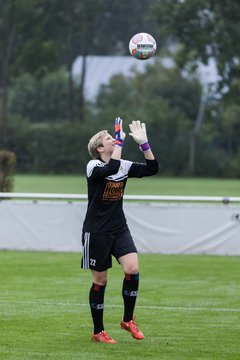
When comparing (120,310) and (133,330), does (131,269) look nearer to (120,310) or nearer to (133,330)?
(133,330)

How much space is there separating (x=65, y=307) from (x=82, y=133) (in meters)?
47.8

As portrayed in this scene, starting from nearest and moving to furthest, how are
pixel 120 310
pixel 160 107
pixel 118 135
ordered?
pixel 118 135 < pixel 120 310 < pixel 160 107

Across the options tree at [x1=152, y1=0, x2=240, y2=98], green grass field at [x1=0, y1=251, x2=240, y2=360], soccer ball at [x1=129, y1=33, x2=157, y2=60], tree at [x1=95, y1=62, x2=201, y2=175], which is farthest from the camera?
tree at [x1=95, y1=62, x2=201, y2=175]

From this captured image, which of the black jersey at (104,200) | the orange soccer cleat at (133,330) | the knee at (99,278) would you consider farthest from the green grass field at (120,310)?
the black jersey at (104,200)

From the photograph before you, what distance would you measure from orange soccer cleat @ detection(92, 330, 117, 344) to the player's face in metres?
1.70

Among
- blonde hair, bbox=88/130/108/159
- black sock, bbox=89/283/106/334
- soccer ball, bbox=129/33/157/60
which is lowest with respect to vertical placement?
black sock, bbox=89/283/106/334

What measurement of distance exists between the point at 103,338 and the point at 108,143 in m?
1.81

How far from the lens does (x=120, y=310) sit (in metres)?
11.0

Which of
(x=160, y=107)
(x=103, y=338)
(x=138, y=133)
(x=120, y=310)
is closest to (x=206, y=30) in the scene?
(x=160, y=107)

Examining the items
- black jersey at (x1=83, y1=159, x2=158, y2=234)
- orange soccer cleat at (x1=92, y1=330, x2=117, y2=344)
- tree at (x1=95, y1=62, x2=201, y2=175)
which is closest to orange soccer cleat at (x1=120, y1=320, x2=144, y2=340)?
orange soccer cleat at (x1=92, y1=330, x2=117, y2=344)

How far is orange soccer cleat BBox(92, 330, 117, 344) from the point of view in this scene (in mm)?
8969

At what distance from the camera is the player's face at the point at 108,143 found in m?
A: 9.01

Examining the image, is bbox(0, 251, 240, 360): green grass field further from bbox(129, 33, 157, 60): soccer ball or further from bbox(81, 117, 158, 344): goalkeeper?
bbox(129, 33, 157, 60): soccer ball

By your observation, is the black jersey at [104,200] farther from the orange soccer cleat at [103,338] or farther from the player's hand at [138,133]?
the orange soccer cleat at [103,338]
